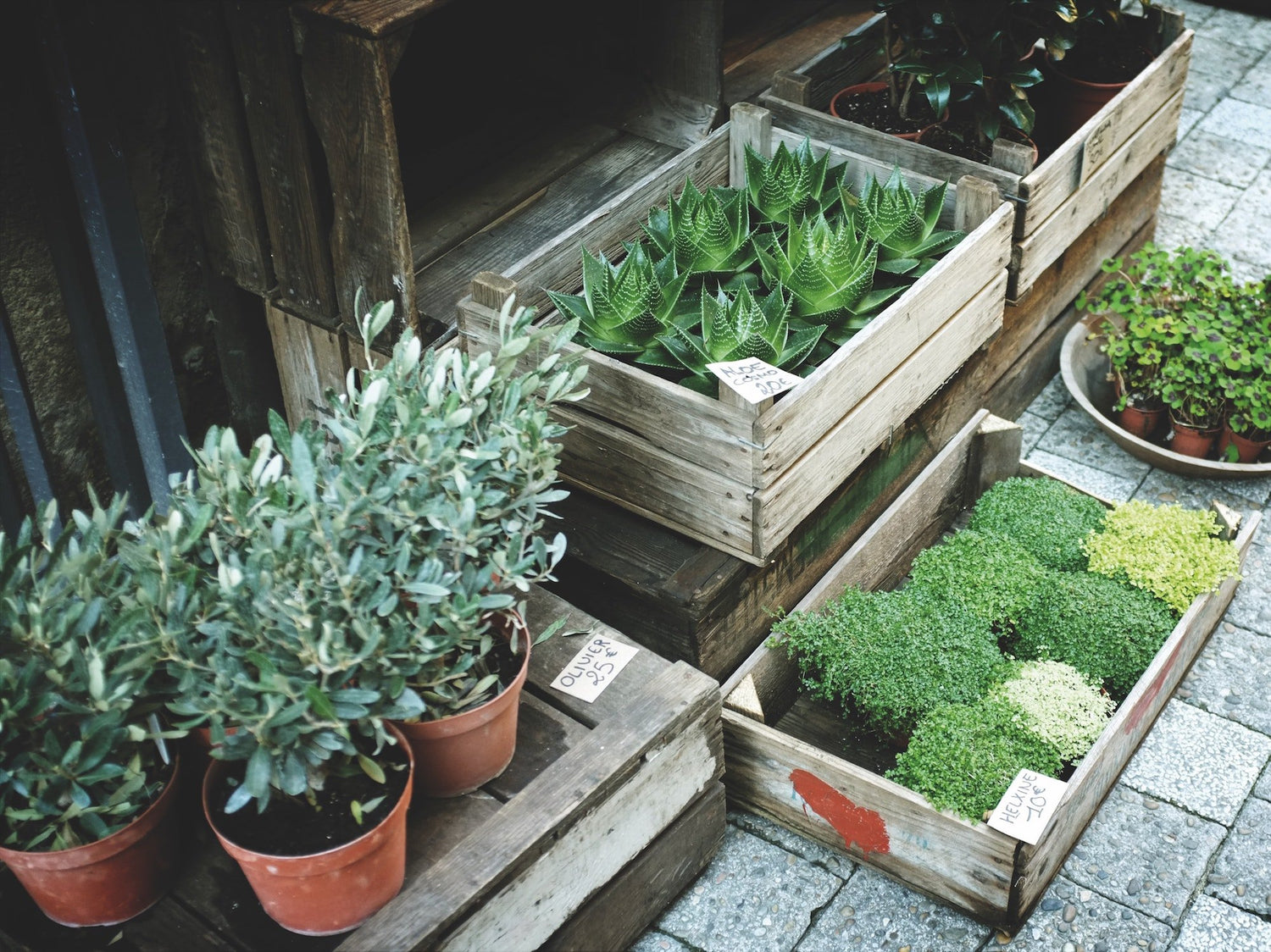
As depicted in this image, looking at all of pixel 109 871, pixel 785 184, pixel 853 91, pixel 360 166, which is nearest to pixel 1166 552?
pixel 785 184

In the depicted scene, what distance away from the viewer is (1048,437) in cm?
410

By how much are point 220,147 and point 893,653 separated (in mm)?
1979

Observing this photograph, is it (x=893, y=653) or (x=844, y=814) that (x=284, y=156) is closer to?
(x=893, y=653)

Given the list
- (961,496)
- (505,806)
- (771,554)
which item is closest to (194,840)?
(505,806)

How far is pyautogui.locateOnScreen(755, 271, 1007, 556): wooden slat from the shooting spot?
2848mm

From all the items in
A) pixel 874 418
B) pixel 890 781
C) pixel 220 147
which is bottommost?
pixel 890 781

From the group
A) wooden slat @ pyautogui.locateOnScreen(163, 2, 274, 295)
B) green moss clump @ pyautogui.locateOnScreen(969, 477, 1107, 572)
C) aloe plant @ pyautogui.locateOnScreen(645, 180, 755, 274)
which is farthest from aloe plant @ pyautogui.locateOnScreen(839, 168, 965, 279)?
wooden slat @ pyautogui.locateOnScreen(163, 2, 274, 295)

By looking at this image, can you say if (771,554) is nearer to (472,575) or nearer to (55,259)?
(472,575)

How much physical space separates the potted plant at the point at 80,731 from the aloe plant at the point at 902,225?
195 centimetres

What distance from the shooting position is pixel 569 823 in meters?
2.38

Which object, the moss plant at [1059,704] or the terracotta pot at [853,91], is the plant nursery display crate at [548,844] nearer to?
the moss plant at [1059,704]

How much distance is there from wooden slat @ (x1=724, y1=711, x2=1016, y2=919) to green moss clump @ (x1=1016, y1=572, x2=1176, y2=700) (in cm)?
63

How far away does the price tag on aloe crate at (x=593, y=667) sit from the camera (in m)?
2.64

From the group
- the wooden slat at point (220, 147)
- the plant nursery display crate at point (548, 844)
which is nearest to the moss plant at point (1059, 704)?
the plant nursery display crate at point (548, 844)
